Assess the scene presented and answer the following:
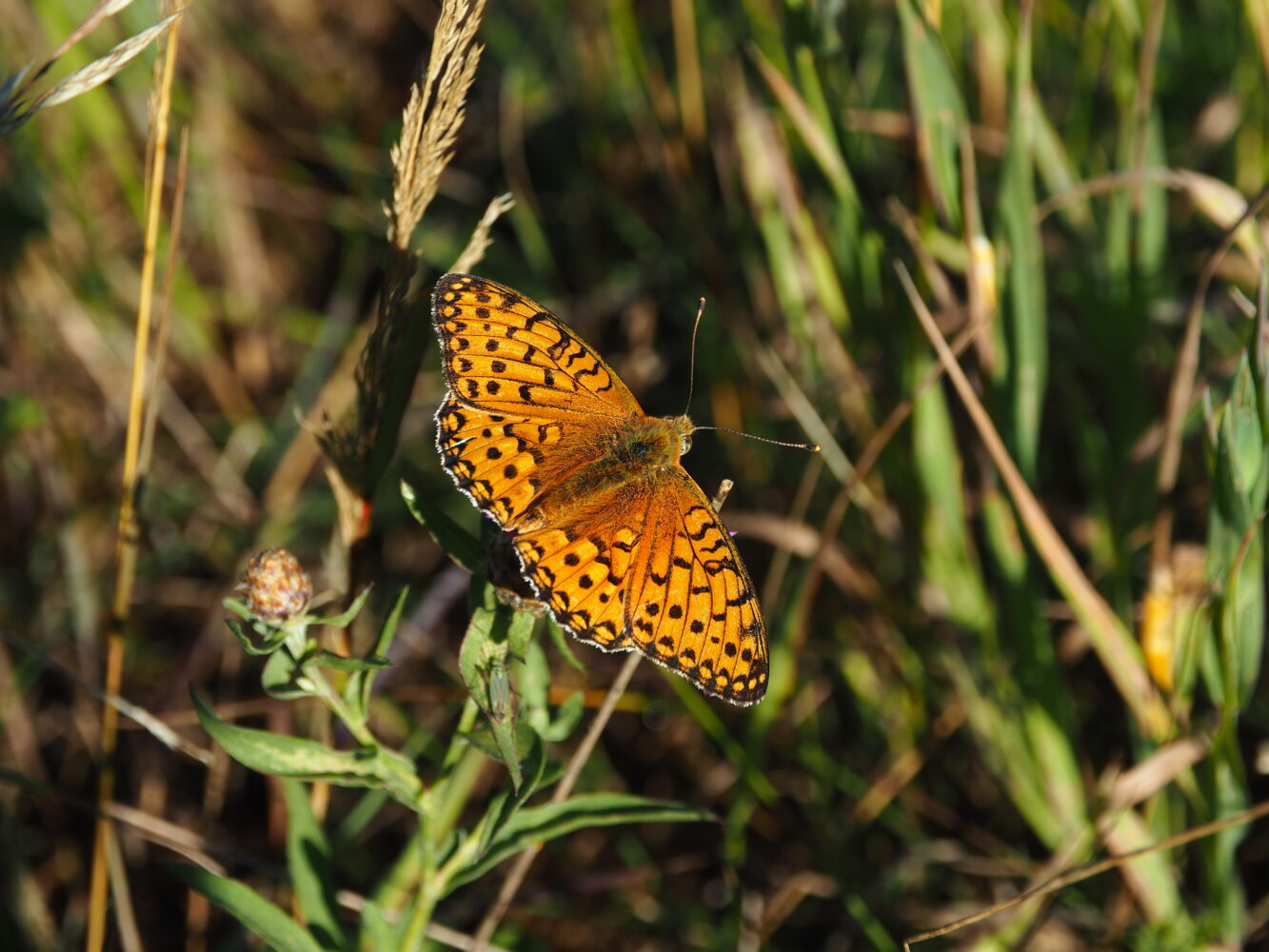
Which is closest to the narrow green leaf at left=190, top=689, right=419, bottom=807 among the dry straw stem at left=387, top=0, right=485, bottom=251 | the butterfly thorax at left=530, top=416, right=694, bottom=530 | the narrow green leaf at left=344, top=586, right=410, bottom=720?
the narrow green leaf at left=344, top=586, right=410, bottom=720

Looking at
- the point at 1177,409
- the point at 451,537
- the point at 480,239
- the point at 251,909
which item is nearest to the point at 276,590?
the point at 451,537

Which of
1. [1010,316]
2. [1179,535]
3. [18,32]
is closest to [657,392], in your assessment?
[1010,316]

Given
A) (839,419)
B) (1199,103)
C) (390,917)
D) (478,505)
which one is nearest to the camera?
(478,505)

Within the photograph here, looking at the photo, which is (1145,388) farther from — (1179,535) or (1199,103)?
(1199,103)

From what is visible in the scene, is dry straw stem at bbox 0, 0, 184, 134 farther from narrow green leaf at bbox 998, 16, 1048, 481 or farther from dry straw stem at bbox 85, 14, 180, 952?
narrow green leaf at bbox 998, 16, 1048, 481

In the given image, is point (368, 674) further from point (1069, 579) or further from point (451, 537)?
point (1069, 579)

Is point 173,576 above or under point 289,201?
under

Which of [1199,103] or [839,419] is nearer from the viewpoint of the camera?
[839,419]
